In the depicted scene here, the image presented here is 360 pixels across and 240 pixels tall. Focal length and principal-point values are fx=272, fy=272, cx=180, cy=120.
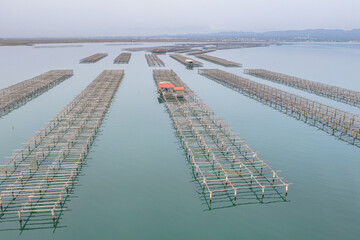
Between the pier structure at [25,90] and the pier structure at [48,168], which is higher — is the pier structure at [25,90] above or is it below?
above

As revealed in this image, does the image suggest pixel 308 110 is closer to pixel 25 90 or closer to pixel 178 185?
pixel 178 185

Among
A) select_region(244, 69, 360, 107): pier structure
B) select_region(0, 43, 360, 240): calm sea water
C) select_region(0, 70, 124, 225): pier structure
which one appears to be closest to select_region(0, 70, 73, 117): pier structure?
select_region(0, 43, 360, 240): calm sea water

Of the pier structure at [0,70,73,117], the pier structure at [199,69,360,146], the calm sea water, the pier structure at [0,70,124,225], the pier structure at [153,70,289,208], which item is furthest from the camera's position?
the pier structure at [0,70,73,117]

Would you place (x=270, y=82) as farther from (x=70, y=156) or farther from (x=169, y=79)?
(x=70, y=156)

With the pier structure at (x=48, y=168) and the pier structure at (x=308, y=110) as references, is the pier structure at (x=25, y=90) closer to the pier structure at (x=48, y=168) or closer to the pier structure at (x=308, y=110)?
the pier structure at (x=48, y=168)

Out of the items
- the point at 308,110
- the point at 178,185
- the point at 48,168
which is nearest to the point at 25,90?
the point at 48,168

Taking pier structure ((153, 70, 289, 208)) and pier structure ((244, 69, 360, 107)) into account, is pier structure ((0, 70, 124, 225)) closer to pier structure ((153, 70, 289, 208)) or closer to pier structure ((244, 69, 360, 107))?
pier structure ((153, 70, 289, 208))

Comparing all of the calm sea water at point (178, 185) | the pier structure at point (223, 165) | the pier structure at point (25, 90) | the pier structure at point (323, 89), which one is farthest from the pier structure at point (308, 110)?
the pier structure at point (25, 90)
